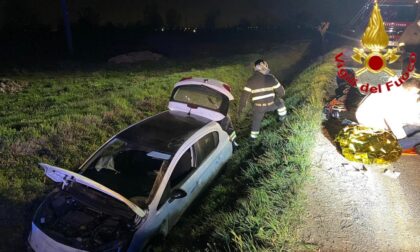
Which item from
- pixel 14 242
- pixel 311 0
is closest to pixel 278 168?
pixel 14 242

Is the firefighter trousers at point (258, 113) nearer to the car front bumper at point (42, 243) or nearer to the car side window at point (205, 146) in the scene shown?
the car side window at point (205, 146)

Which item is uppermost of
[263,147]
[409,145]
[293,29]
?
[409,145]

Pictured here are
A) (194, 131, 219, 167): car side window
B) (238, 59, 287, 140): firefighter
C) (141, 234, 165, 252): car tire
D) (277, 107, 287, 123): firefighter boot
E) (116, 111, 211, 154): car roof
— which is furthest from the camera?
(277, 107, 287, 123): firefighter boot

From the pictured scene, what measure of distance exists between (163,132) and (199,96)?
2.32 metres

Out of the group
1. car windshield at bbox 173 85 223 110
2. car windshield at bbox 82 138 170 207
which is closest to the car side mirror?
car windshield at bbox 82 138 170 207

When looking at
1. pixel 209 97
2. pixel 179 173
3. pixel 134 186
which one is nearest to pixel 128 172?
pixel 134 186

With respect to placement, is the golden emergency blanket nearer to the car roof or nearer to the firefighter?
the firefighter

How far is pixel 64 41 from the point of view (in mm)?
19766

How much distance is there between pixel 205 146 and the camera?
5.60m

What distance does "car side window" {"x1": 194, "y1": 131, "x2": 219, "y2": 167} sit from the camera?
532 centimetres

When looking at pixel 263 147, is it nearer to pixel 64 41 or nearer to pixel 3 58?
pixel 3 58

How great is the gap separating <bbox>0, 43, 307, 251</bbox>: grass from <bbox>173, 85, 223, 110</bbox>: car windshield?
3.69 ft

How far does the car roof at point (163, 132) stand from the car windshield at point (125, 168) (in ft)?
0.35

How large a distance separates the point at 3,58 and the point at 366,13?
16670 millimetres
